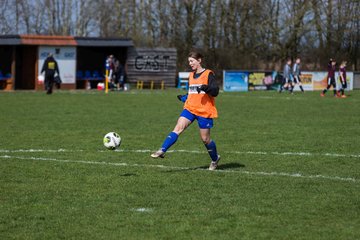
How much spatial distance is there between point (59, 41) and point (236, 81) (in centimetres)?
1099

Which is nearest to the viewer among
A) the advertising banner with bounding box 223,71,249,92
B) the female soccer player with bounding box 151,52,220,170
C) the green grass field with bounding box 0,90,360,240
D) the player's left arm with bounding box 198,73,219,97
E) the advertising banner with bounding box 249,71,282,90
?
the green grass field with bounding box 0,90,360,240

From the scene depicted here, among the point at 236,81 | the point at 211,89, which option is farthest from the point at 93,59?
the point at 211,89

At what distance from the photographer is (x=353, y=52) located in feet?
184

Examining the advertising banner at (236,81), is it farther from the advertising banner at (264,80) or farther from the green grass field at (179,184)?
the green grass field at (179,184)

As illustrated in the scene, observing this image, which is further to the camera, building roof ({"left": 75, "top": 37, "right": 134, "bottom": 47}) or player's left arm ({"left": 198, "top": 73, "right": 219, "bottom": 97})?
building roof ({"left": 75, "top": 37, "right": 134, "bottom": 47})

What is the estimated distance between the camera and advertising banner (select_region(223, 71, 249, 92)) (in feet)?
138

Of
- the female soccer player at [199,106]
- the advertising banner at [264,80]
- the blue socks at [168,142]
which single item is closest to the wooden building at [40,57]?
the advertising banner at [264,80]

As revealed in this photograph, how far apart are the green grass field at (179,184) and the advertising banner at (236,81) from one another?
960 inches

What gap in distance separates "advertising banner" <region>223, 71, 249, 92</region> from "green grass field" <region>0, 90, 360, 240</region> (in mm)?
24381

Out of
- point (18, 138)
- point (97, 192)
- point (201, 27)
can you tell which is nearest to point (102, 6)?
point (201, 27)

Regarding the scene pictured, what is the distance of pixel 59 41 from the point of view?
41812 millimetres

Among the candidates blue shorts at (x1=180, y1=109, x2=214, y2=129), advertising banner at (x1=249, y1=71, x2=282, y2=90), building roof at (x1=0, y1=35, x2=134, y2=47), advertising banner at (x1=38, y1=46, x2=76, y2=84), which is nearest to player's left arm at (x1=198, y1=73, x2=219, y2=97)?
blue shorts at (x1=180, y1=109, x2=214, y2=129)

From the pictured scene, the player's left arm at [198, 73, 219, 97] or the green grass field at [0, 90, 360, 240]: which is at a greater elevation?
the player's left arm at [198, 73, 219, 97]

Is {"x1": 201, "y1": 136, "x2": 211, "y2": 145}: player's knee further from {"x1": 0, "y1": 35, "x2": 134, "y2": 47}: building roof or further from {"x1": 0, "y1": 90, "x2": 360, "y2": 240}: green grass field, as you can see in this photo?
{"x1": 0, "y1": 35, "x2": 134, "y2": 47}: building roof
